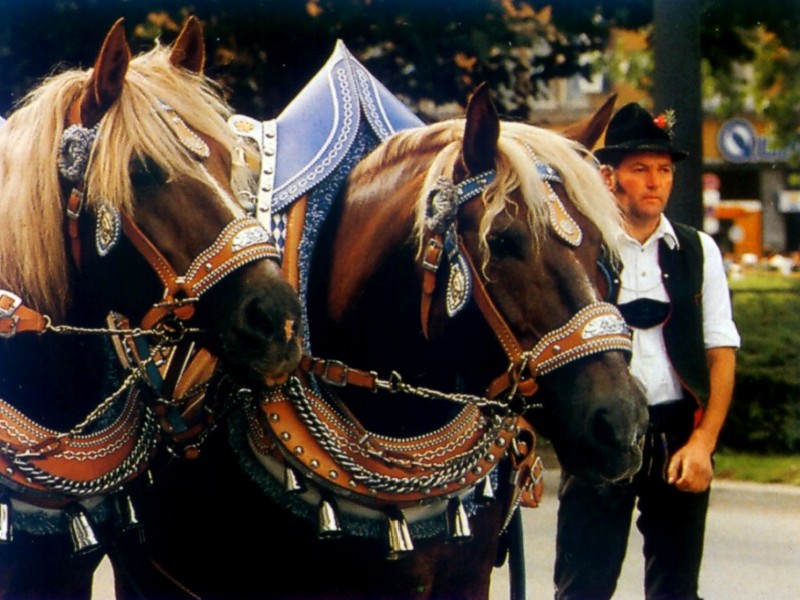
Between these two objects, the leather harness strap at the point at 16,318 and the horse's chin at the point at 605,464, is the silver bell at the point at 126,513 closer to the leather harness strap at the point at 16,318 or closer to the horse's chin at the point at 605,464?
the leather harness strap at the point at 16,318

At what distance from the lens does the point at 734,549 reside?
6.18 m

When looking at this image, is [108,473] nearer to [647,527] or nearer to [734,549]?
[647,527]

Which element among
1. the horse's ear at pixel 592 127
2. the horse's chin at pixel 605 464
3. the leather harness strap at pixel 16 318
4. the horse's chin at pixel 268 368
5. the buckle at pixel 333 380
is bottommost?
the horse's chin at pixel 605 464

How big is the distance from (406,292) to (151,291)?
0.49m

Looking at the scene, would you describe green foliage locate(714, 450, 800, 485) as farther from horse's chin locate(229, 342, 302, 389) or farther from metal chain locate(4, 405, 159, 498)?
horse's chin locate(229, 342, 302, 389)

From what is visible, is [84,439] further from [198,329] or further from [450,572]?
[450,572]

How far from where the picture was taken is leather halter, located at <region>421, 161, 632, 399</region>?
256 cm

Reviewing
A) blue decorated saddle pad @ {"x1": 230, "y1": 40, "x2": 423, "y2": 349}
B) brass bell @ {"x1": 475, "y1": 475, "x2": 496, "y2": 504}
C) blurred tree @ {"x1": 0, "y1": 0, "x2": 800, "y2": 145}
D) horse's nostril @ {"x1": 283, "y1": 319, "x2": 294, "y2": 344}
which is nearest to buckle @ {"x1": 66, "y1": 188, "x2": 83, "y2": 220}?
blue decorated saddle pad @ {"x1": 230, "y1": 40, "x2": 423, "y2": 349}

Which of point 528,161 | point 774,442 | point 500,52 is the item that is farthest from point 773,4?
point 528,161

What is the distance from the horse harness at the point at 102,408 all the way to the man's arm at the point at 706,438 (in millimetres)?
1375

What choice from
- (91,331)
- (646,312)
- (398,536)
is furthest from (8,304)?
(646,312)

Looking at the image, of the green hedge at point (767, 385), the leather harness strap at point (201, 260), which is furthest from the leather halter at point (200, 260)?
the green hedge at point (767, 385)

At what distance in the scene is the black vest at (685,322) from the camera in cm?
359

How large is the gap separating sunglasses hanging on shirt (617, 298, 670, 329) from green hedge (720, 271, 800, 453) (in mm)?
Answer: 4482
